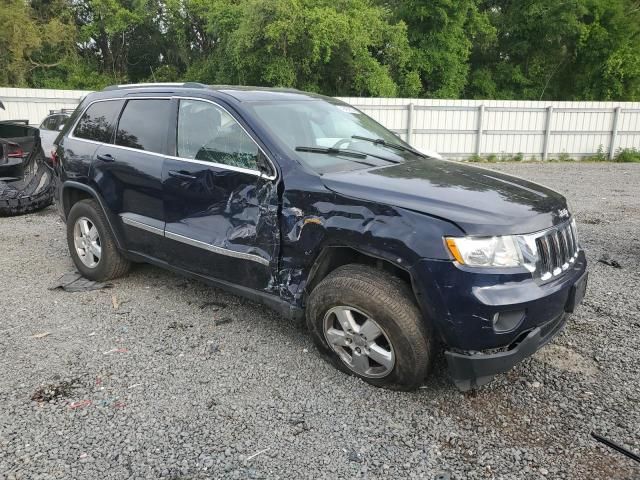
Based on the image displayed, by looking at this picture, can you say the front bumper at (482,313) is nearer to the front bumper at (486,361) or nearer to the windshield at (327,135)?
the front bumper at (486,361)

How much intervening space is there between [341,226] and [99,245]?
2857mm

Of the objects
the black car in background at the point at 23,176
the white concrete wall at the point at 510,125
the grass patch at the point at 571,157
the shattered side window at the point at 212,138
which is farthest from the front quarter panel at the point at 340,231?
the grass patch at the point at 571,157

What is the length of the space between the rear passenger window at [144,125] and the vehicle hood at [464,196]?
5.52 feet

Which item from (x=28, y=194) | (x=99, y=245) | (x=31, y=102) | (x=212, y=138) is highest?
(x=31, y=102)

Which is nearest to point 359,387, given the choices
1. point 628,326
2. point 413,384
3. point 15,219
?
point 413,384

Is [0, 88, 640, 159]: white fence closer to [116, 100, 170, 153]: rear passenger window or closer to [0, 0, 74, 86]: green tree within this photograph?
[116, 100, 170, 153]: rear passenger window

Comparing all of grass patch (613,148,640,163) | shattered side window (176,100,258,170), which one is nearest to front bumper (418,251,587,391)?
shattered side window (176,100,258,170)

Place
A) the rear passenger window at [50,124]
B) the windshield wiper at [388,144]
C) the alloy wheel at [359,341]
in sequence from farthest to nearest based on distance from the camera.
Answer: the rear passenger window at [50,124] < the windshield wiper at [388,144] < the alloy wheel at [359,341]

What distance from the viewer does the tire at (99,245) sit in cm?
480

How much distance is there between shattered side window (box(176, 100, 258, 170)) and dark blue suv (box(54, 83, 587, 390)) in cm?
1

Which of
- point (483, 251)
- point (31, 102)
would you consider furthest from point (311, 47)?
point (483, 251)

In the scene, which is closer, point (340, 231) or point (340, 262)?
point (340, 231)

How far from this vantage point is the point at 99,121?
4883 mm

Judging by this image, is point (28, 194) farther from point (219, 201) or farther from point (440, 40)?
point (440, 40)
